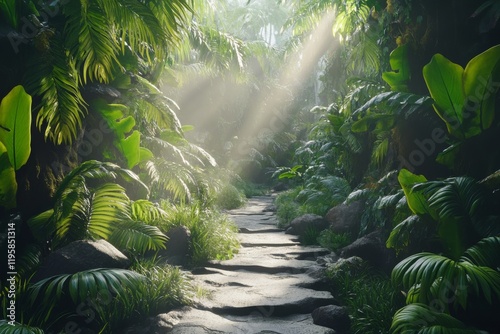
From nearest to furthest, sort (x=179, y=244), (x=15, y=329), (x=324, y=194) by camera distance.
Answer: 1. (x=15, y=329)
2. (x=179, y=244)
3. (x=324, y=194)

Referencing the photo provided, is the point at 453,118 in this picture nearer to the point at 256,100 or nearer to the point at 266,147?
the point at 266,147

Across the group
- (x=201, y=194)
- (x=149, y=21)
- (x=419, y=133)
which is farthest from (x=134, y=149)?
(x=419, y=133)

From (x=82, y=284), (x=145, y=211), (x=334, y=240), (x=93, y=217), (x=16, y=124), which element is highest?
(x=16, y=124)

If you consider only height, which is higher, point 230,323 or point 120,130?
point 120,130

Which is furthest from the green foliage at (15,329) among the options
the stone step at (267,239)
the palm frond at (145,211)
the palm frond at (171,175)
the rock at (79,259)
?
the stone step at (267,239)

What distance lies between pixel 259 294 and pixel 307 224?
2938 millimetres

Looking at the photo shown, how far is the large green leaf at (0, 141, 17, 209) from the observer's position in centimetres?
393

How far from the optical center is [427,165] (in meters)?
4.95

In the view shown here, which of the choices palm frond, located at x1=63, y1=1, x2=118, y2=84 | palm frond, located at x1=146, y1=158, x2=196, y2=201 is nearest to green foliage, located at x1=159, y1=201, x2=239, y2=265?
palm frond, located at x1=146, y1=158, x2=196, y2=201

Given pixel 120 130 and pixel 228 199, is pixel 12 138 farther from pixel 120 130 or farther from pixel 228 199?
pixel 228 199

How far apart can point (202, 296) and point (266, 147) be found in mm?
14307

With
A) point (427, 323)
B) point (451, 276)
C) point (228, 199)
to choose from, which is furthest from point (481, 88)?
point (228, 199)

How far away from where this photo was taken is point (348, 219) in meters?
6.75

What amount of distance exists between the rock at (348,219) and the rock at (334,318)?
264 centimetres
